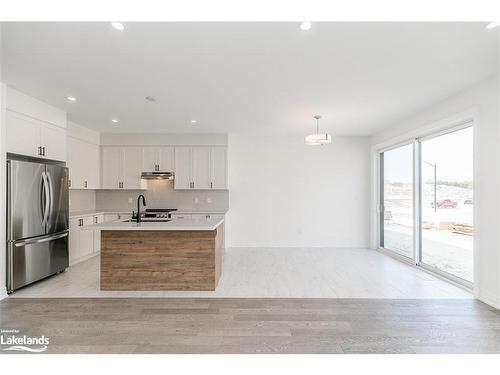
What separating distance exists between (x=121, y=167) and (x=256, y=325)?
16.9 ft

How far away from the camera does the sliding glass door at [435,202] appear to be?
3.86 meters

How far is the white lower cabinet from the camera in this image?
4.91 metres

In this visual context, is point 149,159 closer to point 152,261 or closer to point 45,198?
A: point 45,198

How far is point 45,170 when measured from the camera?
3932mm

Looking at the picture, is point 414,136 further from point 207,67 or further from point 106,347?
point 106,347

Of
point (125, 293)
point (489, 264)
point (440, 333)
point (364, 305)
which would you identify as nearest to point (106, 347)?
point (125, 293)

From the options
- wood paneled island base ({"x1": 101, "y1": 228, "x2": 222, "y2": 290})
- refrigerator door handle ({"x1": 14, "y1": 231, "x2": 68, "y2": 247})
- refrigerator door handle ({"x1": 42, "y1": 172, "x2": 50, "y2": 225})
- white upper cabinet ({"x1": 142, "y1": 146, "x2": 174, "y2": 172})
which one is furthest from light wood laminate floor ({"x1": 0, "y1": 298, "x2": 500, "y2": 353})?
white upper cabinet ({"x1": 142, "y1": 146, "x2": 174, "y2": 172})

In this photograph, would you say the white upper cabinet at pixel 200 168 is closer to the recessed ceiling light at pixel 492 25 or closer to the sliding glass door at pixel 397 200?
the sliding glass door at pixel 397 200

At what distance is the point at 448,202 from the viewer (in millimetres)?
4176

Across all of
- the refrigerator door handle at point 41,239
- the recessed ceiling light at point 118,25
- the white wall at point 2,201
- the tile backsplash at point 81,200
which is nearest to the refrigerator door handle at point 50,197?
the refrigerator door handle at point 41,239

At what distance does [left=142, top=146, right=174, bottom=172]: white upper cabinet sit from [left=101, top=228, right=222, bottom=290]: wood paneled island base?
2.87 meters

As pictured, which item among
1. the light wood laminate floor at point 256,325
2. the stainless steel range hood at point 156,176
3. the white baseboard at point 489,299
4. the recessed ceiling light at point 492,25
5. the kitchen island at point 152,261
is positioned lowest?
the light wood laminate floor at point 256,325

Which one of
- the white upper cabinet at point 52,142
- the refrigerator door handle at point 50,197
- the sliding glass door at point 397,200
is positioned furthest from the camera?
the sliding glass door at point 397,200

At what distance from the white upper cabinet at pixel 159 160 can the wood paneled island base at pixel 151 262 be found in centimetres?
287
